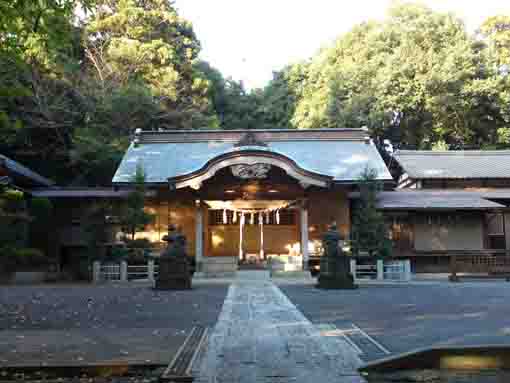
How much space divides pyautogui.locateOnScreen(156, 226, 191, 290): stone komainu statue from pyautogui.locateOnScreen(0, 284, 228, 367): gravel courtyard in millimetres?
592

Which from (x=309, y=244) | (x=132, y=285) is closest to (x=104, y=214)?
(x=132, y=285)

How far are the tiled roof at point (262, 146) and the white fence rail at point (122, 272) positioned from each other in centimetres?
420

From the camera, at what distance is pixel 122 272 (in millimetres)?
16016

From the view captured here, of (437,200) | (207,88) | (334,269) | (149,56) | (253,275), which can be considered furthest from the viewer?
(207,88)

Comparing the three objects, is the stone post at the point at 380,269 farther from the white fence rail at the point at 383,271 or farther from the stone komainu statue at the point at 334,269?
the stone komainu statue at the point at 334,269

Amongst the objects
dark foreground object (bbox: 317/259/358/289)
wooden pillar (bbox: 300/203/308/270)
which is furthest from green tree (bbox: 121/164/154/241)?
dark foreground object (bbox: 317/259/358/289)

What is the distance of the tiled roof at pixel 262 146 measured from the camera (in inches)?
800

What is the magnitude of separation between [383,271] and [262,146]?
646 cm

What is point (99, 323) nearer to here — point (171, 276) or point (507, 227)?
point (171, 276)

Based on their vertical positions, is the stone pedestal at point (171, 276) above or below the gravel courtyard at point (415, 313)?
above

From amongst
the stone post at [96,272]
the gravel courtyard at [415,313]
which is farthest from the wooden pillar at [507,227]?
the stone post at [96,272]

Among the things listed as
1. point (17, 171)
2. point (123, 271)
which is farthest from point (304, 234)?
point (17, 171)

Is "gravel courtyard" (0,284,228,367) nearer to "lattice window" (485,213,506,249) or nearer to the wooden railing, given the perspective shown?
the wooden railing

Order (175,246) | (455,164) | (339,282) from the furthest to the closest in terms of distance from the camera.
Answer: (455,164)
(175,246)
(339,282)
